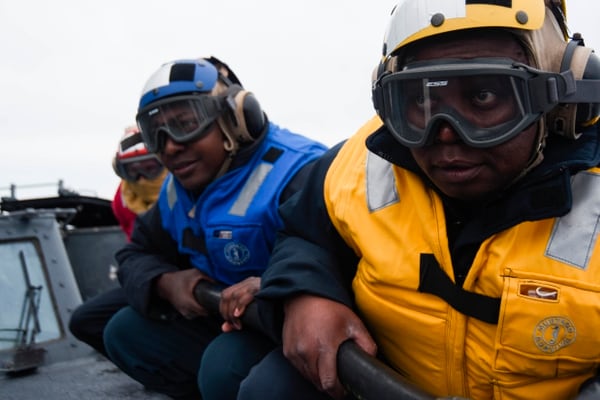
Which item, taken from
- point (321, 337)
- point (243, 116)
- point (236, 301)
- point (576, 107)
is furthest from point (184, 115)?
point (576, 107)

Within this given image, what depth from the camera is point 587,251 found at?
4.37ft

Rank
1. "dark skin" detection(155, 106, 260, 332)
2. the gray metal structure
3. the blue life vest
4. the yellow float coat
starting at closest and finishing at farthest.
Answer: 1. the yellow float coat
2. the blue life vest
3. "dark skin" detection(155, 106, 260, 332)
4. the gray metal structure

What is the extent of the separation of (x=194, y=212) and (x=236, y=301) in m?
0.60

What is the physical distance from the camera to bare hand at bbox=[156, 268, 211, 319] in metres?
2.60

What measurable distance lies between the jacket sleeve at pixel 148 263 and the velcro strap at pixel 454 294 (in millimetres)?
1495

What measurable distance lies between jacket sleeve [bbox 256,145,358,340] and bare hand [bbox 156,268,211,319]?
2.46ft

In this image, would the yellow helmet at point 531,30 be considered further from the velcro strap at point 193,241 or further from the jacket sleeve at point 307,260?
the velcro strap at point 193,241

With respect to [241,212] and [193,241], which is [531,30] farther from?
[193,241]

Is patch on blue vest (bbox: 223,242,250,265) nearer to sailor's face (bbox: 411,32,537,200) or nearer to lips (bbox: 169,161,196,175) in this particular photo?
lips (bbox: 169,161,196,175)

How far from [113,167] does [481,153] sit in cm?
384

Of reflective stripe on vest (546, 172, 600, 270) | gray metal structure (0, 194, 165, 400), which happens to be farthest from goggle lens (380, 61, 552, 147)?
gray metal structure (0, 194, 165, 400)

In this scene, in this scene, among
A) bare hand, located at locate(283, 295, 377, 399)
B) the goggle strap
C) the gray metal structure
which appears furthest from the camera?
the goggle strap

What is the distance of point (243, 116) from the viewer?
2732mm

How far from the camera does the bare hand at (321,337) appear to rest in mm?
1567
